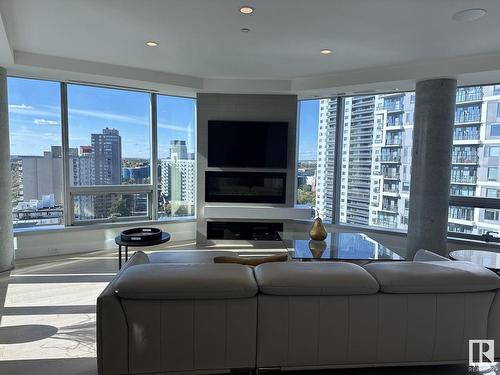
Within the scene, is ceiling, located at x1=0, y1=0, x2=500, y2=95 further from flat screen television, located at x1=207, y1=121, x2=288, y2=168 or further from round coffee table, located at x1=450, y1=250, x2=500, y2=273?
round coffee table, located at x1=450, y1=250, x2=500, y2=273

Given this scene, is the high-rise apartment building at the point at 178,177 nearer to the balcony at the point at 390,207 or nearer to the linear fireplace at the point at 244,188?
the linear fireplace at the point at 244,188

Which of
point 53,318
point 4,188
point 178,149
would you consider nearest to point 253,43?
point 178,149

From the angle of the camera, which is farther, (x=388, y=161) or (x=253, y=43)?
(x=388, y=161)

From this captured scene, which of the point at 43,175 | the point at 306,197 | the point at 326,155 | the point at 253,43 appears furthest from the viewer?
the point at 306,197

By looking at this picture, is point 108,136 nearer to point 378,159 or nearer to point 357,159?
point 357,159

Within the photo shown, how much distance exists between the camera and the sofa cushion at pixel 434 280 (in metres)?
1.88

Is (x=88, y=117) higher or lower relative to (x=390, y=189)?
higher

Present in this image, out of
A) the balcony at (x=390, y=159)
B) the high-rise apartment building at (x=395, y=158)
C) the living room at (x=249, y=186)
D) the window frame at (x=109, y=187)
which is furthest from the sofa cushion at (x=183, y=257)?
the balcony at (x=390, y=159)

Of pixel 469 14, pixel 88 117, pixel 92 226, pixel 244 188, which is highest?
pixel 469 14

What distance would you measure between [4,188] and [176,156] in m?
2.67

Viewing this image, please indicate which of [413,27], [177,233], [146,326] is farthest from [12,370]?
[413,27]

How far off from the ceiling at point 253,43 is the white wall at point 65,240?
2288 millimetres

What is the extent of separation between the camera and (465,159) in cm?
493

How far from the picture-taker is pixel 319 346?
74.2 inches
